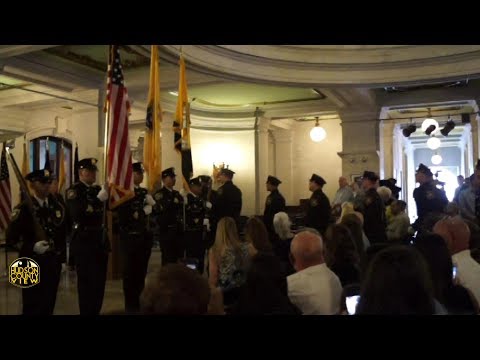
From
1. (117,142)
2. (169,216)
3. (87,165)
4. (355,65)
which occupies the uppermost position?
(355,65)

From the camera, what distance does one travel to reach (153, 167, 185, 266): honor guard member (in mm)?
7020

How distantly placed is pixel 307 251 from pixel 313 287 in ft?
0.75

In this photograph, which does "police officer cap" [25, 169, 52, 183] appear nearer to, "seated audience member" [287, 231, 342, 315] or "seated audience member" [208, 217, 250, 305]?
"seated audience member" [208, 217, 250, 305]

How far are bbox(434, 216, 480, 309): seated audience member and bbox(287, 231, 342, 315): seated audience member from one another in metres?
0.85

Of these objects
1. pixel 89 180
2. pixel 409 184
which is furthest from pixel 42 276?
pixel 409 184

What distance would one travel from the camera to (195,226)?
769cm

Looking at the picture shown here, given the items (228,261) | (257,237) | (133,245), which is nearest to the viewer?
(228,261)

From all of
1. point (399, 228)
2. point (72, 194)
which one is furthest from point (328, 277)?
point (399, 228)

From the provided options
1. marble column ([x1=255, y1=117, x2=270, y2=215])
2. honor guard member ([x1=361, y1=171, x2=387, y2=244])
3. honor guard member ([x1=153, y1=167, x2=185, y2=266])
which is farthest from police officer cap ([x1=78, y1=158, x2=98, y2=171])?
marble column ([x1=255, y1=117, x2=270, y2=215])

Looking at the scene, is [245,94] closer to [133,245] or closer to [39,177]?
[133,245]

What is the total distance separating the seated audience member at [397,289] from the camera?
1.86 m

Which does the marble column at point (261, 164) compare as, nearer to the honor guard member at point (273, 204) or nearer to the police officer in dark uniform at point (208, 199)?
the police officer in dark uniform at point (208, 199)

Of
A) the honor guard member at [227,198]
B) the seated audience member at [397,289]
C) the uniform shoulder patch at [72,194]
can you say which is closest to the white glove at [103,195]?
the uniform shoulder patch at [72,194]
